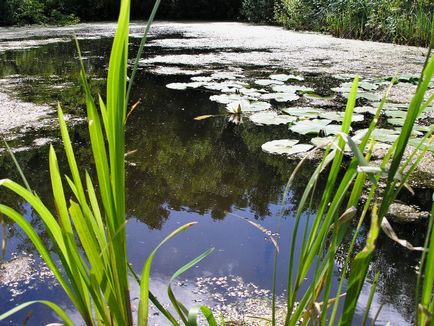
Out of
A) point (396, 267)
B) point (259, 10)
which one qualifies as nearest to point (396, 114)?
point (396, 267)

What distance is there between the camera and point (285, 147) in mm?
1962

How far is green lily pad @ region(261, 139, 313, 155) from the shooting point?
6.26 ft

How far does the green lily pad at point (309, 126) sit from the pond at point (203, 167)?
0.03 m

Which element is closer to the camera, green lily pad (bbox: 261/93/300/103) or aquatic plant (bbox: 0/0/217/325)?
aquatic plant (bbox: 0/0/217/325)

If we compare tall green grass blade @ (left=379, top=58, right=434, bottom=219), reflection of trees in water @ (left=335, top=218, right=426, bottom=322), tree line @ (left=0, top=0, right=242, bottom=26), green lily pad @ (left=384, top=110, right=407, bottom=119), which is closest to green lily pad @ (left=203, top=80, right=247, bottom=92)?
green lily pad @ (left=384, top=110, right=407, bottom=119)

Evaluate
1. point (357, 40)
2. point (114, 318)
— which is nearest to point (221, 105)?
point (114, 318)

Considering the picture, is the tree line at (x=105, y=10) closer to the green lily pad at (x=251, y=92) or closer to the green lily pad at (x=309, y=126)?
the green lily pad at (x=251, y=92)

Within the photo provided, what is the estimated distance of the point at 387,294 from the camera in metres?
1.03

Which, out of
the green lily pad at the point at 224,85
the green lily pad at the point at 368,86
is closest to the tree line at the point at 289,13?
the green lily pad at the point at 368,86

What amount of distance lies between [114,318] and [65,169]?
43.5 inches

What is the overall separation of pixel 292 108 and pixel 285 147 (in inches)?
23.6

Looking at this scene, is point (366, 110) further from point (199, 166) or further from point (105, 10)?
point (105, 10)

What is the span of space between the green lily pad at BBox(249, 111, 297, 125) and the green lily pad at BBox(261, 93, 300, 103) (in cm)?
27

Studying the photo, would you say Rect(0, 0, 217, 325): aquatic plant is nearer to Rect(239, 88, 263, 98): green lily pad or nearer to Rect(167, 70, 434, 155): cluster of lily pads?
Rect(167, 70, 434, 155): cluster of lily pads
